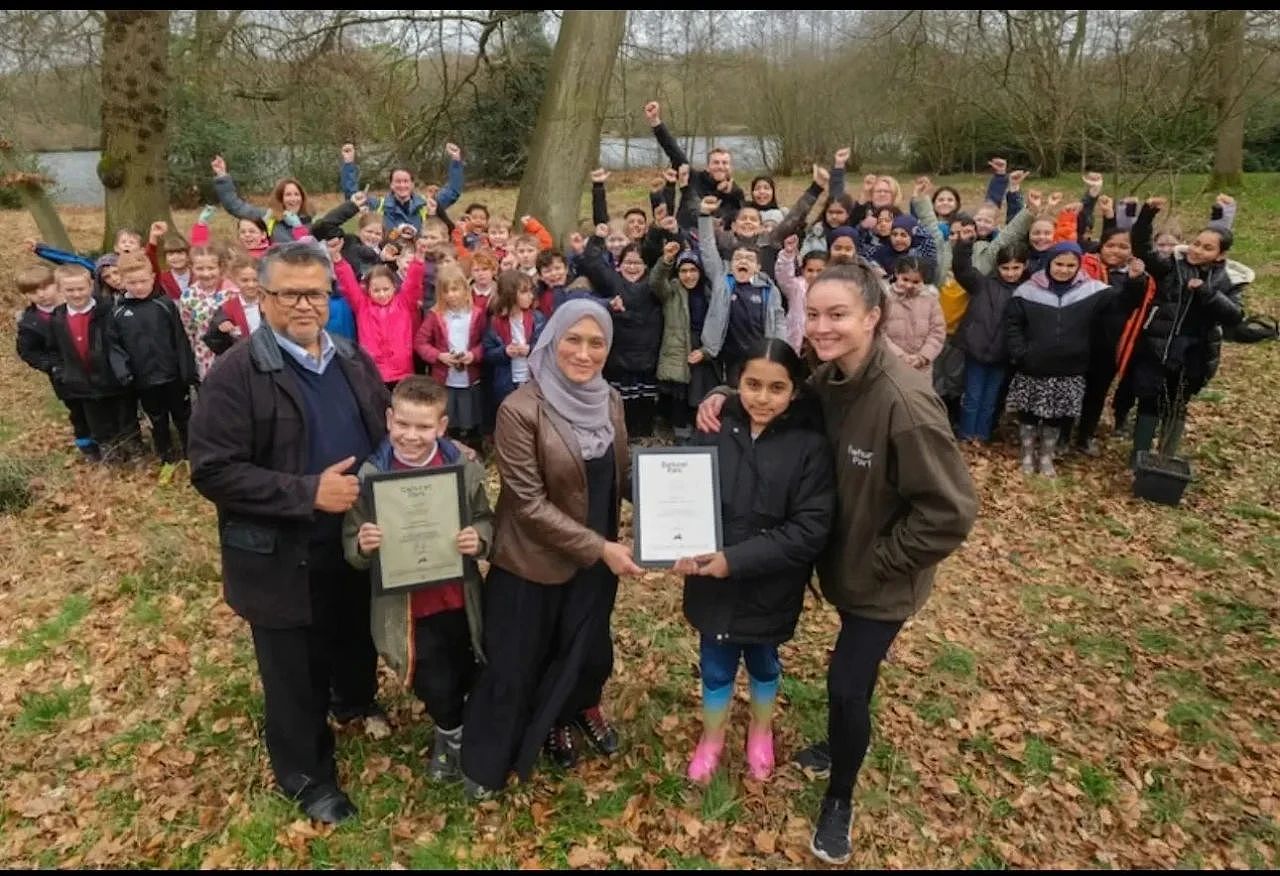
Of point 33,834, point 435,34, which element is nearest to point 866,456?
point 33,834

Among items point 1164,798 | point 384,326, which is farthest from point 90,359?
point 1164,798

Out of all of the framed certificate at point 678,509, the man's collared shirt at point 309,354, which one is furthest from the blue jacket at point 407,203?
the framed certificate at point 678,509

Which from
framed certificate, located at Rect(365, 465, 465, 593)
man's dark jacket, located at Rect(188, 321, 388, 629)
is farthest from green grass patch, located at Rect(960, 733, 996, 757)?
→ man's dark jacket, located at Rect(188, 321, 388, 629)

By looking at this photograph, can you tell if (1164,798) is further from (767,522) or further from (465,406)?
(465,406)

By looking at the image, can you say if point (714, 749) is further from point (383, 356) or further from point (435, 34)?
point (435, 34)

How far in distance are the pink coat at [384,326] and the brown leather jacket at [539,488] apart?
400cm

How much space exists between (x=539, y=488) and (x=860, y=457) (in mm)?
1262

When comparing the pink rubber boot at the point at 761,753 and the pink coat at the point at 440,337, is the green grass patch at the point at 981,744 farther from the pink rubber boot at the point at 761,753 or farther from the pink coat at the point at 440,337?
the pink coat at the point at 440,337

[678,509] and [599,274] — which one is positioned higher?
[599,274]

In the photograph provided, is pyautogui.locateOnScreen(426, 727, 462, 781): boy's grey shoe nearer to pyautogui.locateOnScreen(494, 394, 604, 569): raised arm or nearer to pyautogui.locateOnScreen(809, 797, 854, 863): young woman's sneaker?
pyautogui.locateOnScreen(494, 394, 604, 569): raised arm

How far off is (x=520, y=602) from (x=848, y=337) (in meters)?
1.72

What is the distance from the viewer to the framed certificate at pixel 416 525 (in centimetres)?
310

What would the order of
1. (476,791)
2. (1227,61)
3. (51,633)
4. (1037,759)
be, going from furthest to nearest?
(1227,61) < (51,633) < (1037,759) < (476,791)

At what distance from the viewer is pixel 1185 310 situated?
6773 millimetres
